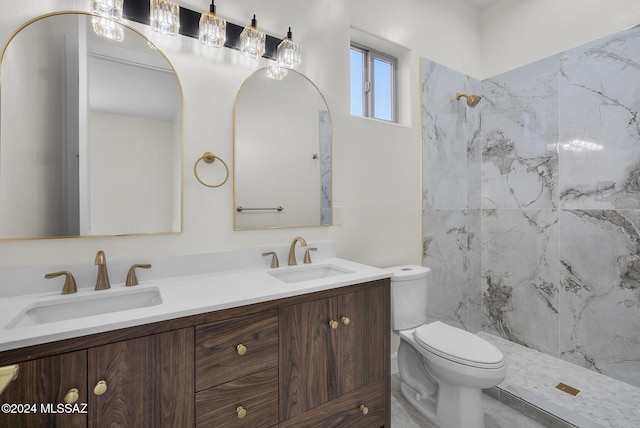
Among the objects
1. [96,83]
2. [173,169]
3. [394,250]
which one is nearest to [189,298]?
[173,169]

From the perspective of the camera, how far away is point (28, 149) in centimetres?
115

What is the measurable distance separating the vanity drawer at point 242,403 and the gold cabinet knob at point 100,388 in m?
0.27

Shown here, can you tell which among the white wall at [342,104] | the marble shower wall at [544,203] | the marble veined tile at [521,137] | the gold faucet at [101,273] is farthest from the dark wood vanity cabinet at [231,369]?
the marble veined tile at [521,137]

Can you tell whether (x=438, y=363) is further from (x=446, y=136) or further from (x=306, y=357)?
(x=446, y=136)

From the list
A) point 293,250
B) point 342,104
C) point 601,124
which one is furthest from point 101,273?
point 601,124

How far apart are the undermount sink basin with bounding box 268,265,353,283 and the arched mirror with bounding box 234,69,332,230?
274 mm

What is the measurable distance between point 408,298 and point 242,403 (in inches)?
46.5

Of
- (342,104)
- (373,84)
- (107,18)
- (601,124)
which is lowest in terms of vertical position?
(601,124)

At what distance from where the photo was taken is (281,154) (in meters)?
1.73

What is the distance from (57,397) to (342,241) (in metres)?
1.46

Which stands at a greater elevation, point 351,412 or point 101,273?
point 101,273

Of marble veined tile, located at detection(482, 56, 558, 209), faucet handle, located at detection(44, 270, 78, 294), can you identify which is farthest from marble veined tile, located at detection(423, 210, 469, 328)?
faucet handle, located at detection(44, 270, 78, 294)

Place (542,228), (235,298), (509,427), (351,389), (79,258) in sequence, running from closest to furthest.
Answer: (235,298) → (79,258) → (351,389) → (509,427) → (542,228)

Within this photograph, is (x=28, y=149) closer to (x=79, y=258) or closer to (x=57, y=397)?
(x=79, y=258)
